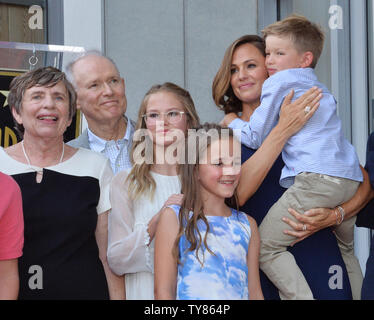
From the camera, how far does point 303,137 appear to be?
259cm

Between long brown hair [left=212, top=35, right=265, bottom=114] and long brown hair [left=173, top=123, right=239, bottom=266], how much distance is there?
31 centimetres

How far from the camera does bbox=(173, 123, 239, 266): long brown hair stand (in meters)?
2.32

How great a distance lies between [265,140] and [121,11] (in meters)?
3.07

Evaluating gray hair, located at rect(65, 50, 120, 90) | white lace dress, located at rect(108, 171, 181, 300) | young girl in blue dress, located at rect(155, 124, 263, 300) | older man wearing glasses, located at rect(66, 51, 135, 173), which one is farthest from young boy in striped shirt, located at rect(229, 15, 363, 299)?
gray hair, located at rect(65, 50, 120, 90)

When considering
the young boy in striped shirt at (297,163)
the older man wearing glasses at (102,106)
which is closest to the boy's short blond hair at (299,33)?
the young boy in striped shirt at (297,163)

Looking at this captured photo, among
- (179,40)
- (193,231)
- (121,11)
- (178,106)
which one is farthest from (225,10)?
(193,231)

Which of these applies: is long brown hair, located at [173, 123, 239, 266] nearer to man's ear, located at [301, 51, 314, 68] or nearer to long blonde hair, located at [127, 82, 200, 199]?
long blonde hair, located at [127, 82, 200, 199]

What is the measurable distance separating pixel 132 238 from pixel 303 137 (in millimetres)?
804

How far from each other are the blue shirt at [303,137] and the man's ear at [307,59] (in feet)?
0.48

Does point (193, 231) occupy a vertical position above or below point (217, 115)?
below

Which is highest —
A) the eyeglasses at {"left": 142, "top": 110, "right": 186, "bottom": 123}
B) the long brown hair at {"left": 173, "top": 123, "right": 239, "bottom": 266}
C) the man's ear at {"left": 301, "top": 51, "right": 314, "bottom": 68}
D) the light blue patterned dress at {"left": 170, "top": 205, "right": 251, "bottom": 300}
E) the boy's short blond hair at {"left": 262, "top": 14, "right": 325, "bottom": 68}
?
the boy's short blond hair at {"left": 262, "top": 14, "right": 325, "bottom": 68}

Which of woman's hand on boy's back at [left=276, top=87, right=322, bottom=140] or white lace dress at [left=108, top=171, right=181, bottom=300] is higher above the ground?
woman's hand on boy's back at [left=276, top=87, right=322, bottom=140]

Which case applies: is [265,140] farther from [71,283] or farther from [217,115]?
[217,115]
